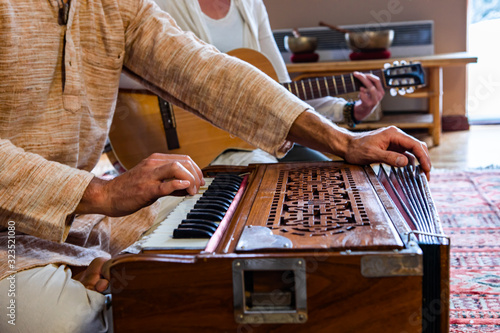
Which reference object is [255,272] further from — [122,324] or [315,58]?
[315,58]

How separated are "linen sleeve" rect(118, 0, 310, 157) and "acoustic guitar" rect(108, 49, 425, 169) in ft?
2.83

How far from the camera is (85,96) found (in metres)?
1.23

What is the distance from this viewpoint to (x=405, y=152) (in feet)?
3.92

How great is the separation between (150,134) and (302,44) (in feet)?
7.33

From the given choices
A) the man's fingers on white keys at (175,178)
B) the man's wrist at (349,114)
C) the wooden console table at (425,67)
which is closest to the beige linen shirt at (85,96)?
the man's fingers on white keys at (175,178)

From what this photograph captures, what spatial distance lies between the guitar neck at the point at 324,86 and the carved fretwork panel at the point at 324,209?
1.34 metres

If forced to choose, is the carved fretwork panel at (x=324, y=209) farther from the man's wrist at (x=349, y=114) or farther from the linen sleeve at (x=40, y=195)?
the man's wrist at (x=349, y=114)

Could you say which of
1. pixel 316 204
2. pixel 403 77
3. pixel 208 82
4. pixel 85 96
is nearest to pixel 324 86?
pixel 403 77

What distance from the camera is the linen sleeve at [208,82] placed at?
1.18 m

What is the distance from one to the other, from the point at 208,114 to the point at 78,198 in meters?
0.42

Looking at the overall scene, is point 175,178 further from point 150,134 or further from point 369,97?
point 369,97

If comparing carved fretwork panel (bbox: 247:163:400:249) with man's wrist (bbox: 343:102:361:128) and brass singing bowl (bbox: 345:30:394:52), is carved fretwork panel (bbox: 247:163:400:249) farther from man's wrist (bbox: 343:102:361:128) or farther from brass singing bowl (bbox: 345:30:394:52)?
brass singing bowl (bbox: 345:30:394:52)

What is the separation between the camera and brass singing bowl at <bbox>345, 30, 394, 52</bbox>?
398 cm

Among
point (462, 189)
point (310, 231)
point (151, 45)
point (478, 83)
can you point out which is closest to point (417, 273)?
point (310, 231)
